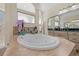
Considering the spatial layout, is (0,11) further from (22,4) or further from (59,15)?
(59,15)

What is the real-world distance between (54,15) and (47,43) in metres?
0.25

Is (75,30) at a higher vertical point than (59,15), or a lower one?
lower

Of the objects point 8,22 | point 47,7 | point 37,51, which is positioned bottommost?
point 37,51

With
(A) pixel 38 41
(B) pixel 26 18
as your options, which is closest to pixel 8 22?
(B) pixel 26 18

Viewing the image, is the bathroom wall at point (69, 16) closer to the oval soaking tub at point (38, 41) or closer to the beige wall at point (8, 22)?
the oval soaking tub at point (38, 41)

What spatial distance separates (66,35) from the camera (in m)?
0.99

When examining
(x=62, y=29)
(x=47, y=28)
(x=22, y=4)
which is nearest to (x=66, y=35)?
(x=62, y=29)

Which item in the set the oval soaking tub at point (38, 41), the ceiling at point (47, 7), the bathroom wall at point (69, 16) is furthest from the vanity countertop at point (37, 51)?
the ceiling at point (47, 7)

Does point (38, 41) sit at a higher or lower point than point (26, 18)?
lower

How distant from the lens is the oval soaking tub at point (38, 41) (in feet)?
3.00

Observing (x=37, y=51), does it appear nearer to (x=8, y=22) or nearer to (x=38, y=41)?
(x=38, y=41)

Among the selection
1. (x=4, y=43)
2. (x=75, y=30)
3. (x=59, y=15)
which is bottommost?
(x=4, y=43)

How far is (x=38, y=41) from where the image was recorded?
3.23ft

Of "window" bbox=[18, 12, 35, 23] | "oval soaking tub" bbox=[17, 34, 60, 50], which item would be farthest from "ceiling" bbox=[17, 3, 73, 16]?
"oval soaking tub" bbox=[17, 34, 60, 50]
